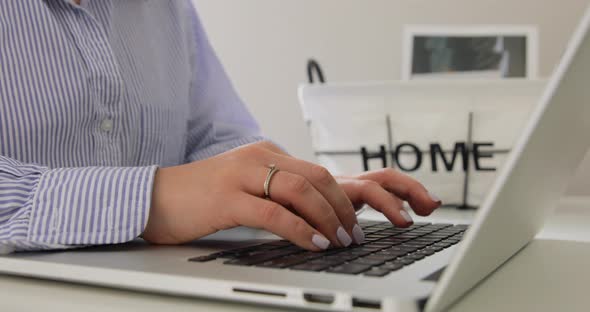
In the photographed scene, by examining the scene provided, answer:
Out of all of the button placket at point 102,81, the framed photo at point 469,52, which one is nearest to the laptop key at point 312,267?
the button placket at point 102,81

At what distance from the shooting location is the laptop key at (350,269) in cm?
33

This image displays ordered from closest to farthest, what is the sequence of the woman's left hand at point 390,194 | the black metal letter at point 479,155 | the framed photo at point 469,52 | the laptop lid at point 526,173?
the laptop lid at point 526,173, the woman's left hand at point 390,194, the black metal letter at point 479,155, the framed photo at point 469,52

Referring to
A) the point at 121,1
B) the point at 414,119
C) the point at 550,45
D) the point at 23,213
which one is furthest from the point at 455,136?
the point at 23,213

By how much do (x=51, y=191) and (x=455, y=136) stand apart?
597 millimetres

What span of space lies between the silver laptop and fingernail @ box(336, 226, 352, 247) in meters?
0.01

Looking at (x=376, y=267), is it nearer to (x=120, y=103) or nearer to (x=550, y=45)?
(x=120, y=103)

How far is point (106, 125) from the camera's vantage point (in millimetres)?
741

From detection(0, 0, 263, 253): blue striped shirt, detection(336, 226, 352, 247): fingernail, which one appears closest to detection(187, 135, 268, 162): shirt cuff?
detection(0, 0, 263, 253): blue striped shirt

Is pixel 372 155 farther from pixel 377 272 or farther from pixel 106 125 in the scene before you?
pixel 377 272

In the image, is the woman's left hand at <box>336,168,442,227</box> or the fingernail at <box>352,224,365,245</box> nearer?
the fingernail at <box>352,224,365,245</box>

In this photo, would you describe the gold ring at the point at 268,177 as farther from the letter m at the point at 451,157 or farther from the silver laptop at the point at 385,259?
the letter m at the point at 451,157

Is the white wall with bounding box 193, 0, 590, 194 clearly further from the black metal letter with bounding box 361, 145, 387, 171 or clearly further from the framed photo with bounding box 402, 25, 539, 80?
the black metal letter with bounding box 361, 145, 387, 171

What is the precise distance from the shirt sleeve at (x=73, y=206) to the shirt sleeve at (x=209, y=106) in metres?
0.46

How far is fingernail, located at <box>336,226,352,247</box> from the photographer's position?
45cm
